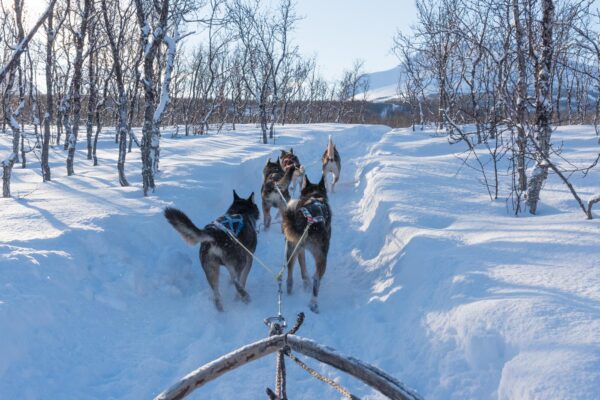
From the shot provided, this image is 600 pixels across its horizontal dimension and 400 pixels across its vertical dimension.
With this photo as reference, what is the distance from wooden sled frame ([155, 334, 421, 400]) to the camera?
4.71 feet

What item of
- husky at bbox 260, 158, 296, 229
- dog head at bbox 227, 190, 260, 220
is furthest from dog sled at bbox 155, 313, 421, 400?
husky at bbox 260, 158, 296, 229

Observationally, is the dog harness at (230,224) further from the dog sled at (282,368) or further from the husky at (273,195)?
the dog sled at (282,368)

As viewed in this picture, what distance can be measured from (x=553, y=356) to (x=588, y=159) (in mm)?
7683

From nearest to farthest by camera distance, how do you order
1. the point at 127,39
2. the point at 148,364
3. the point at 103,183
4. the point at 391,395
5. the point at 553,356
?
the point at 391,395 < the point at 553,356 < the point at 148,364 < the point at 103,183 < the point at 127,39

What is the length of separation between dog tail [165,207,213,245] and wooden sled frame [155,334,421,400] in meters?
2.57

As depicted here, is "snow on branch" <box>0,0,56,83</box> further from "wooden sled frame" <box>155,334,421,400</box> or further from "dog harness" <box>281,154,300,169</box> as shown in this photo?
"dog harness" <box>281,154,300,169</box>

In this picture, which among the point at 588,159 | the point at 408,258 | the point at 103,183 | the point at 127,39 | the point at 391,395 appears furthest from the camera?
the point at 127,39

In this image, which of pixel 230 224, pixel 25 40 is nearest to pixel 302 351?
pixel 230 224

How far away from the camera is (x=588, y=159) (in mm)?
8594

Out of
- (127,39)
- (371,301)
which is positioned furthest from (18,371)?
(127,39)

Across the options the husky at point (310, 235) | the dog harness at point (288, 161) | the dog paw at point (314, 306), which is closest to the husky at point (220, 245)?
the husky at point (310, 235)

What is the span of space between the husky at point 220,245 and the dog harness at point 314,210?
748 mm

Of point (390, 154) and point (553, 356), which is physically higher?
point (390, 154)

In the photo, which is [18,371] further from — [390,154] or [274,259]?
[390,154]
